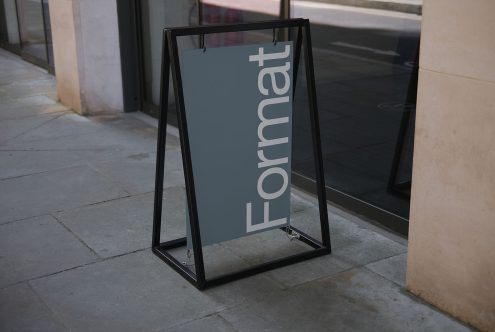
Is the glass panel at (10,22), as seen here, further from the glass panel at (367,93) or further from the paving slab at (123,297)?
the paving slab at (123,297)

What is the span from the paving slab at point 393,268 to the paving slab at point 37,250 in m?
1.93

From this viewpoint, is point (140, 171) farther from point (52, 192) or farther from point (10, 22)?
point (10, 22)

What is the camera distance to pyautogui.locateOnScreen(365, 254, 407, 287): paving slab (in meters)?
4.51

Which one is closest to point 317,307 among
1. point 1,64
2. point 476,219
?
point 476,219

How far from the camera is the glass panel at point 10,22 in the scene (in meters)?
12.4

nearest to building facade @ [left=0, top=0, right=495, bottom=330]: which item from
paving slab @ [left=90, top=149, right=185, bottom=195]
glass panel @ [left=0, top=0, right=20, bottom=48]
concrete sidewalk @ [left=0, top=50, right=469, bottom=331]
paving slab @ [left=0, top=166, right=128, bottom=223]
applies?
concrete sidewalk @ [left=0, top=50, right=469, bottom=331]

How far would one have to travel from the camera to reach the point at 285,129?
4555 millimetres

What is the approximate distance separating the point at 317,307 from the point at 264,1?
322 cm

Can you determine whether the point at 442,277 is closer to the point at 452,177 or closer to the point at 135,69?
the point at 452,177

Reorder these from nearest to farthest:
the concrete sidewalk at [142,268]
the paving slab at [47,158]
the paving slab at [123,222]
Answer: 1. the concrete sidewalk at [142,268]
2. the paving slab at [123,222]
3. the paving slab at [47,158]

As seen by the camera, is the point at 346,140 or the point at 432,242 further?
the point at 346,140

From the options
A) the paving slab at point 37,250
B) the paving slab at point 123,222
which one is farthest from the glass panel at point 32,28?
the paving slab at point 37,250

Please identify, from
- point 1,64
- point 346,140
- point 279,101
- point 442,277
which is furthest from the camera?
point 1,64

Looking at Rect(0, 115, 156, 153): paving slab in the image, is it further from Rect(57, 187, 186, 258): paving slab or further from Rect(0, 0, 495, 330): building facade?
Rect(57, 187, 186, 258): paving slab
